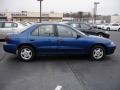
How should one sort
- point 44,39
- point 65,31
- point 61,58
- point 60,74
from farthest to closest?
point 61,58 → point 65,31 → point 44,39 → point 60,74

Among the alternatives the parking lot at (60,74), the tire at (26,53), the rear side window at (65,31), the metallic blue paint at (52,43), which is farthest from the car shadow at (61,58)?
the rear side window at (65,31)

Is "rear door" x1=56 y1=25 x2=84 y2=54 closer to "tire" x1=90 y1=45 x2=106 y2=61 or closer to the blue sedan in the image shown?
the blue sedan

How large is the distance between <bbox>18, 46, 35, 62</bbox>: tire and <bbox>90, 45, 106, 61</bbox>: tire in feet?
7.69

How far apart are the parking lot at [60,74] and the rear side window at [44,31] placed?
1049 mm

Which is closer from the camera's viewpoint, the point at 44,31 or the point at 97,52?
the point at 44,31

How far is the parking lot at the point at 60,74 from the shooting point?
5594 mm

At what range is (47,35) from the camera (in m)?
8.68

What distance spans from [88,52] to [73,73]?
2313 millimetres

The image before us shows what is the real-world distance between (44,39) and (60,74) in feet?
7.46

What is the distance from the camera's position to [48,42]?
8617 mm

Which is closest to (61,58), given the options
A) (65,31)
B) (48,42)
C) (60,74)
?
(48,42)

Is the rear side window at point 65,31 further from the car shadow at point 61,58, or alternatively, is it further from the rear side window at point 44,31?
the car shadow at point 61,58

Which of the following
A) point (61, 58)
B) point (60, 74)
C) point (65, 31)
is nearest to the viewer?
point (60, 74)

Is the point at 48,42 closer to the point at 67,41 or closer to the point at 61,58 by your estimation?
the point at 67,41
